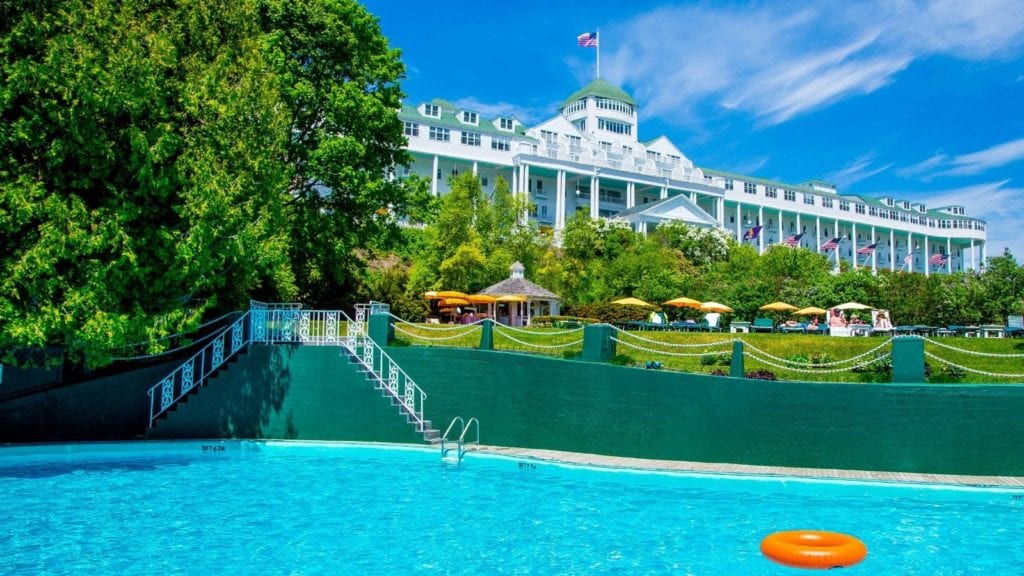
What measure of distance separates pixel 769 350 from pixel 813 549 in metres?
13.7

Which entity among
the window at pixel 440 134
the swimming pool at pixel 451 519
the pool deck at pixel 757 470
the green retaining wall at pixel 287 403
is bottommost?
the swimming pool at pixel 451 519

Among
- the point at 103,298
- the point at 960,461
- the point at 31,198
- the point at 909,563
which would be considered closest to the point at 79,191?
the point at 31,198

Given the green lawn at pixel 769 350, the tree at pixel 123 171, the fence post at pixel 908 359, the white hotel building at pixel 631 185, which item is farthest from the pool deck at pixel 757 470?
the white hotel building at pixel 631 185

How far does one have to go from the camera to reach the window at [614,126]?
81.6 meters

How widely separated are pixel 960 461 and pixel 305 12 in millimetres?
21105

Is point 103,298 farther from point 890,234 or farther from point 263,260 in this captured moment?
point 890,234

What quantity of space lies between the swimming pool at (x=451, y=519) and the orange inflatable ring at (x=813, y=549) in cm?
17

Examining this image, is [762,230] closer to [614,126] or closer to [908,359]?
[614,126]

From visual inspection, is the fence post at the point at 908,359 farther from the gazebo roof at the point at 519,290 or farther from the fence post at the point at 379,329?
the gazebo roof at the point at 519,290

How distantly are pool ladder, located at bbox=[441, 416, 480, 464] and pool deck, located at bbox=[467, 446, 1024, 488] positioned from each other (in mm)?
446

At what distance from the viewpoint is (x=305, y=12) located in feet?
74.6

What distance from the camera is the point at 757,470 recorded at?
47.7 feet

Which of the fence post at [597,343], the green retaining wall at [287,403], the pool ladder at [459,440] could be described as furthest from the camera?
the green retaining wall at [287,403]

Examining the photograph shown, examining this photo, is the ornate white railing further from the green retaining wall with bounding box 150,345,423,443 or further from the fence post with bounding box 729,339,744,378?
the fence post with bounding box 729,339,744,378
